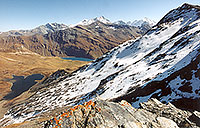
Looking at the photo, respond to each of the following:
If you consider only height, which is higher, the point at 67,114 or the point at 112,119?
the point at 67,114

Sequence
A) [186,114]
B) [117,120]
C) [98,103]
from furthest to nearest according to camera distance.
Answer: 1. [186,114]
2. [98,103]
3. [117,120]

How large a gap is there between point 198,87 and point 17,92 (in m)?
151

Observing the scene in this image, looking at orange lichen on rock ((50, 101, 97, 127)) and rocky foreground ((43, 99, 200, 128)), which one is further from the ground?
orange lichen on rock ((50, 101, 97, 127))

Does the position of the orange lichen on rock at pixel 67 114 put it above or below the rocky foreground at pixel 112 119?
above

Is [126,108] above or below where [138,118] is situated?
above

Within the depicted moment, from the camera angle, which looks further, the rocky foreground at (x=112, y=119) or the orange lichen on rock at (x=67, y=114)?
the orange lichen on rock at (x=67, y=114)

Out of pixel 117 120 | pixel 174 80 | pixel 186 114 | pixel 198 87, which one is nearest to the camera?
pixel 117 120

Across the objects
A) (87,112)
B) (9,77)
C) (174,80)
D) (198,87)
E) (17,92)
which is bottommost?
(198,87)

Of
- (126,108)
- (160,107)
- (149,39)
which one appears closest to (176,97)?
(160,107)

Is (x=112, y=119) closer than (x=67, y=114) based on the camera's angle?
Yes

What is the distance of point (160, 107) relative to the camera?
15445 mm

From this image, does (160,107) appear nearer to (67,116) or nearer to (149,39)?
(67,116)

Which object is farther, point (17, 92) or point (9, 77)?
point (9, 77)

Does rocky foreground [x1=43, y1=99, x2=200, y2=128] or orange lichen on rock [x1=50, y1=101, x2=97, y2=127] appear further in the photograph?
orange lichen on rock [x1=50, y1=101, x2=97, y2=127]
